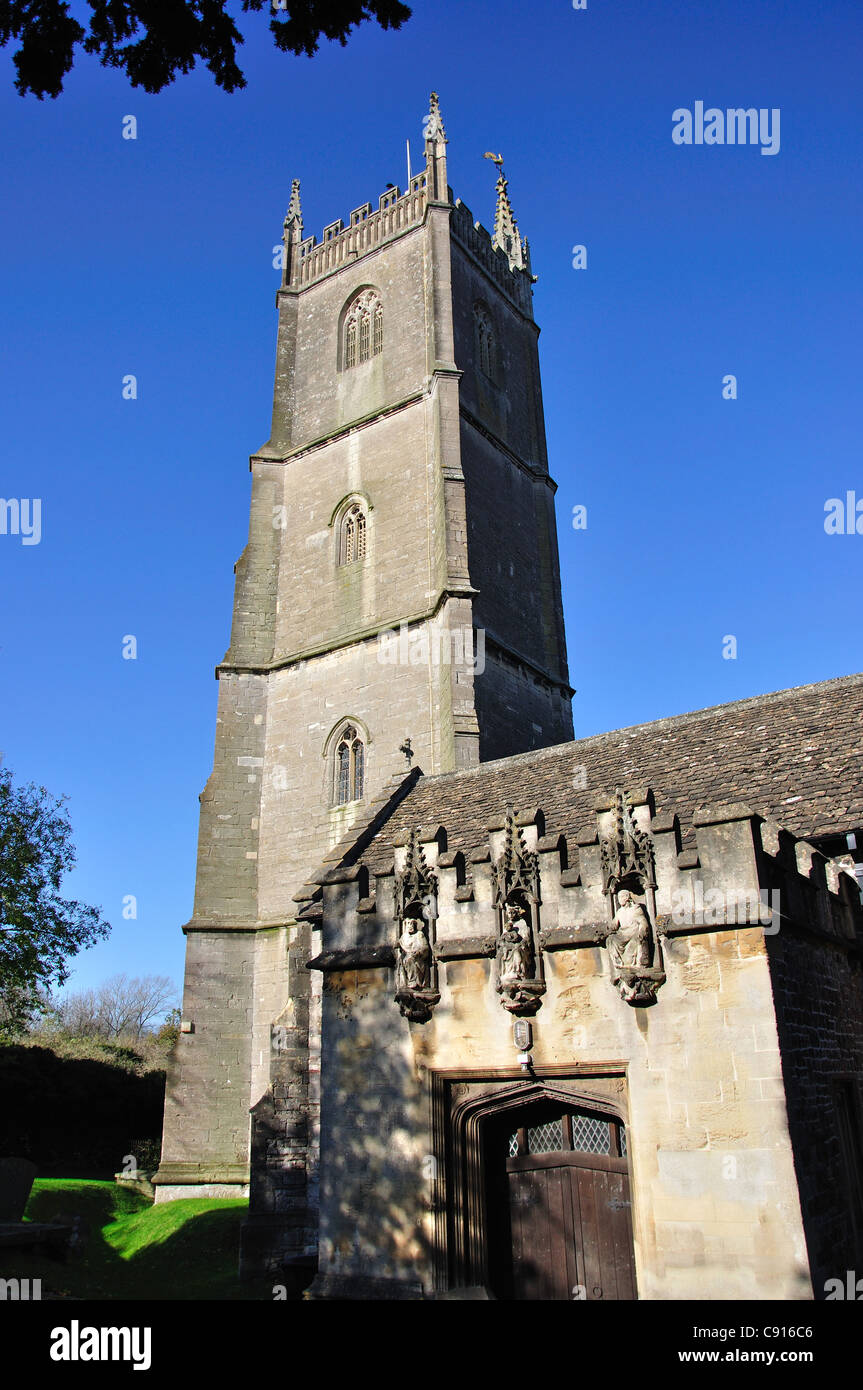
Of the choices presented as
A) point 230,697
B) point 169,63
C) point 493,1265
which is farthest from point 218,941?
point 169,63

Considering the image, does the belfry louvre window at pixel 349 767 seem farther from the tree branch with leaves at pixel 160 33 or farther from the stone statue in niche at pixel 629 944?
the tree branch with leaves at pixel 160 33

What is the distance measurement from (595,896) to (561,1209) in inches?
110

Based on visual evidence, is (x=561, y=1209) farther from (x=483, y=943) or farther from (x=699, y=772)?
(x=699, y=772)

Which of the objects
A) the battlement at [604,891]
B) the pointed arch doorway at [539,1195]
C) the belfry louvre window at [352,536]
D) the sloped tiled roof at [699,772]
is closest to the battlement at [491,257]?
the belfry louvre window at [352,536]

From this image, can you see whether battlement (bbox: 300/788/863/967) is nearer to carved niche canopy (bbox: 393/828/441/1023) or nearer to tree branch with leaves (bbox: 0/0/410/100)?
carved niche canopy (bbox: 393/828/441/1023)

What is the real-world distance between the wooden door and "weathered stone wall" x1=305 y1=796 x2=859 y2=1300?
0.70m

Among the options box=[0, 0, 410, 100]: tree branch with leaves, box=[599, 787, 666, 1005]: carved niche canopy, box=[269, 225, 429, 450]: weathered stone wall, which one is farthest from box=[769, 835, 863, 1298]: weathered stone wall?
box=[269, 225, 429, 450]: weathered stone wall

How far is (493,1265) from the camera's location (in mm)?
8242

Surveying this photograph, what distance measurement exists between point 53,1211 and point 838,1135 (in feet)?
55.4

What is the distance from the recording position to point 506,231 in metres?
31.6

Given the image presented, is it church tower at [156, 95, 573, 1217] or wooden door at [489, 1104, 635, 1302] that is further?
church tower at [156, 95, 573, 1217]

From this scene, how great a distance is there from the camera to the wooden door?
25.9ft

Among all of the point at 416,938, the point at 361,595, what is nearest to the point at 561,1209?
the point at 416,938

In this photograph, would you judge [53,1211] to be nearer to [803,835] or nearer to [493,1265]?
[493,1265]
